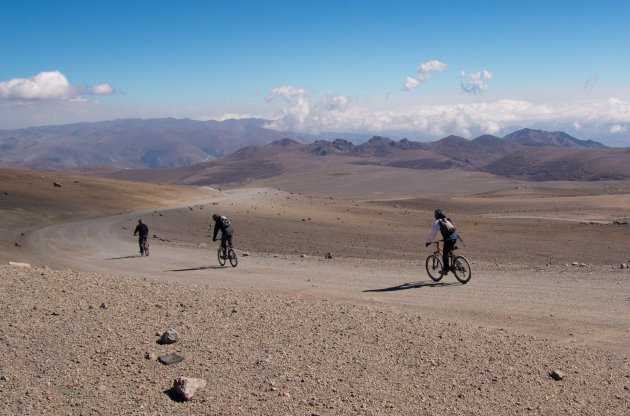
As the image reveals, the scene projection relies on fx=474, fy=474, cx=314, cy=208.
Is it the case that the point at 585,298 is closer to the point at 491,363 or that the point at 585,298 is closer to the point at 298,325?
the point at 491,363

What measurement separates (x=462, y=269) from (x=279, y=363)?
7.17 metres

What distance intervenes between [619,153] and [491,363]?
172651 millimetres

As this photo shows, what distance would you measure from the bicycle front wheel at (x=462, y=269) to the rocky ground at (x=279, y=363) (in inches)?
168

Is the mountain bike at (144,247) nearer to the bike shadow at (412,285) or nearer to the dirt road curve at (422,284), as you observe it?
the dirt road curve at (422,284)

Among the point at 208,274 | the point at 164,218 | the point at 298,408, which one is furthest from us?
the point at 164,218

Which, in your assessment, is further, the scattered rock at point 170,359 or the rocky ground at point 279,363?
the scattered rock at point 170,359

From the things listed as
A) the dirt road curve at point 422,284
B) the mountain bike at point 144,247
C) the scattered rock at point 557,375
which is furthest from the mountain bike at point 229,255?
the scattered rock at point 557,375

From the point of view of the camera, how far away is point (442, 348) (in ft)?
22.0

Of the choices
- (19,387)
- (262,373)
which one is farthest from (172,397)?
(19,387)

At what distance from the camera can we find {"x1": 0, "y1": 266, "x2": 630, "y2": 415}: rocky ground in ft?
17.5

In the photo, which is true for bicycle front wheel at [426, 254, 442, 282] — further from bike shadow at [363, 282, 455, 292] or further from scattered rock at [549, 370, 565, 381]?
scattered rock at [549, 370, 565, 381]

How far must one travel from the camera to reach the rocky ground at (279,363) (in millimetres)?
5324

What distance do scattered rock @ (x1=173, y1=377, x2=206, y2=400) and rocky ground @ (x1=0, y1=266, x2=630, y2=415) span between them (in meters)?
0.07

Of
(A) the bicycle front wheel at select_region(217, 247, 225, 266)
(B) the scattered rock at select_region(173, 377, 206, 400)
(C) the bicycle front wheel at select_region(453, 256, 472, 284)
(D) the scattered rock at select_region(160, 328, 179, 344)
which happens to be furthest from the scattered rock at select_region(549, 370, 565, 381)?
(A) the bicycle front wheel at select_region(217, 247, 225, 266)
